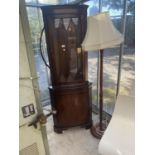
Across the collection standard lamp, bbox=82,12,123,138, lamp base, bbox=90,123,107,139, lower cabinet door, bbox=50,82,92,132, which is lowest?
lamp base, bbox=90,123,107,139

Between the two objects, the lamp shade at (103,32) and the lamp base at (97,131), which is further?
the lamp base at (97,131)

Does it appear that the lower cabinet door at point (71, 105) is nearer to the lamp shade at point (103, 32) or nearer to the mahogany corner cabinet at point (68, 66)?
the mahogany corner cabinet at point (68, 66)

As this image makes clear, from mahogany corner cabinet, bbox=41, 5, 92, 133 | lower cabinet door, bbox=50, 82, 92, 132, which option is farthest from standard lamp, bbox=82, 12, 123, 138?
lower cabinet door, bbox=50, 82, 92, 132

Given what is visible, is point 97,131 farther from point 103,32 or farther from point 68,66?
point 103,32

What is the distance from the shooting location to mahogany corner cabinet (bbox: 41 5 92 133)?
206 cm

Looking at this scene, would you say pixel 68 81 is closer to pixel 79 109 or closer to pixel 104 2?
pixel 79 109

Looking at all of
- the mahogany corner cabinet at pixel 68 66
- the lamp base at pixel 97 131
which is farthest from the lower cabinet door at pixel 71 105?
the lamp base at pixel 97 131

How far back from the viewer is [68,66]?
7.41 ft

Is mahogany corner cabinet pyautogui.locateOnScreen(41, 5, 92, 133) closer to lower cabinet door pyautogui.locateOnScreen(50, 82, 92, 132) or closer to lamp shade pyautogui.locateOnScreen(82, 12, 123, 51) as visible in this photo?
lower cabinet door pyautogui.locateOnScreen(50, 82, 92, 132)

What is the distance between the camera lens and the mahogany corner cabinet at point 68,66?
2057 mm

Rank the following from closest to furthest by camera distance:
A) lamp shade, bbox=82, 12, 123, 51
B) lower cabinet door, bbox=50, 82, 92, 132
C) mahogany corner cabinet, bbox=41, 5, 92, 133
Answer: lamp shade, bbox=82, 12, 123, 51 < mahogany corner cabinet, bbox=41, 5, 92, 133 < lower cabinet door, bbox=50, 82, 92, 132

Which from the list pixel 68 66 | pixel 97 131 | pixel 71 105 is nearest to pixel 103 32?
pixel 68 66
